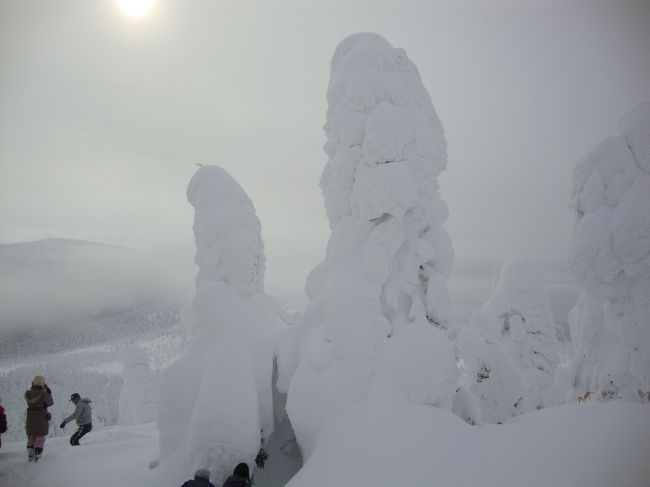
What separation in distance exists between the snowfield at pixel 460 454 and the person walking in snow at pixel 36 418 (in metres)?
0.40

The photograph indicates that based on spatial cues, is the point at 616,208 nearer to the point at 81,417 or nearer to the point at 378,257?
the point at 378,257

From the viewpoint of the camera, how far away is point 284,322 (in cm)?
1295

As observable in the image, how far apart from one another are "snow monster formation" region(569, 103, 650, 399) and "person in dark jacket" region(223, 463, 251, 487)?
11.1m

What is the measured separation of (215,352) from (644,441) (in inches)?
321

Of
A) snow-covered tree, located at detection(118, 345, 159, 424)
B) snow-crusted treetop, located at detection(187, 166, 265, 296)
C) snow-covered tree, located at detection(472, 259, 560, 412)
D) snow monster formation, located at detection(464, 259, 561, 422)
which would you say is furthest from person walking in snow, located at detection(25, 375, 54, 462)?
snow-covered tree, located at detection(118, 345, 159, 424)

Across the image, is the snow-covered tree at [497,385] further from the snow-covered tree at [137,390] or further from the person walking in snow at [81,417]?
the snow-covered tree at [137,390]

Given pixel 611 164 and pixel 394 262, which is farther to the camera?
pixel 611 164

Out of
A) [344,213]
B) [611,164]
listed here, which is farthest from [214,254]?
[611,164]

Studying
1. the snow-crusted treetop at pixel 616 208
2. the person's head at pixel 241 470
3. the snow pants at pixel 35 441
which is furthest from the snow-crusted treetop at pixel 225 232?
the snow-crusted treetop at pixel 616 208

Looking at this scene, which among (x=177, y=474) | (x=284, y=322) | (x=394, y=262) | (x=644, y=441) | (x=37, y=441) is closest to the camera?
(x=644, y=441)

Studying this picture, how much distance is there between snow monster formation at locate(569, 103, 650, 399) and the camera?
1088 centimetres

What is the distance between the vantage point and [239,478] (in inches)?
282

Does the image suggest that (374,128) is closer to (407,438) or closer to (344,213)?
(344,213)

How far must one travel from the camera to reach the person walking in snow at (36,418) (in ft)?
29.7
